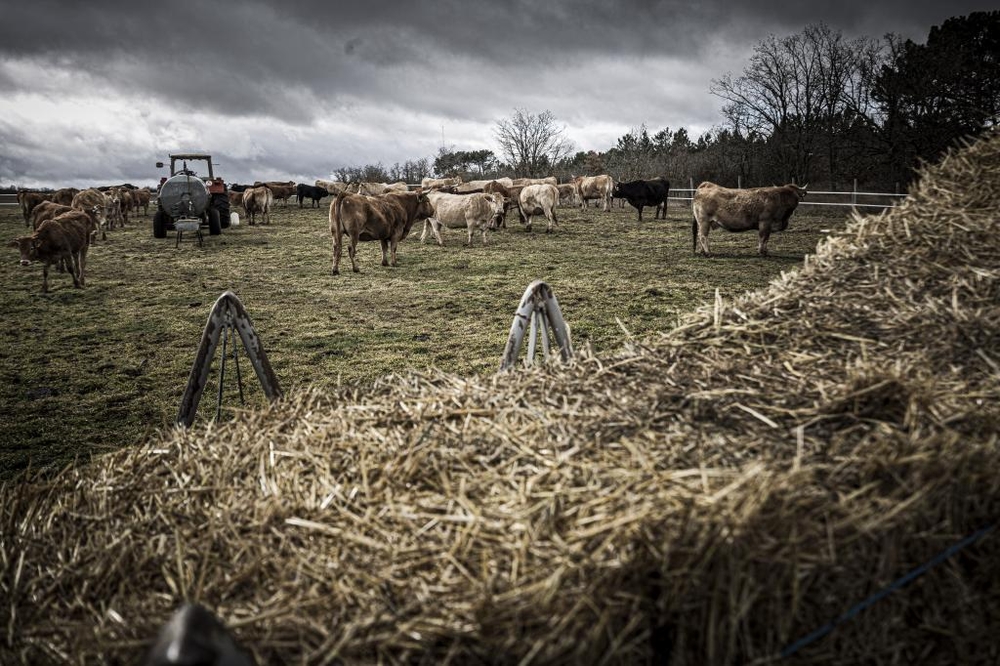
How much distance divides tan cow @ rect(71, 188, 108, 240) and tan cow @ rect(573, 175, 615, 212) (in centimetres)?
2072

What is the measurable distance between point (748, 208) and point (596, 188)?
649 inches

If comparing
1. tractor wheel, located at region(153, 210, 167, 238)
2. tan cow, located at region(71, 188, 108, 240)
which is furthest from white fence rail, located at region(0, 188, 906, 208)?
tan cow, located at region(71, 188, 108, 240)

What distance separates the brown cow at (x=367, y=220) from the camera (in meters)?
13.3

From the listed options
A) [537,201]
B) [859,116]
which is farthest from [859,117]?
[537,201]

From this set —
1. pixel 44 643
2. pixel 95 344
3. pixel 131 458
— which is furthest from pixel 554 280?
pixel 44 643

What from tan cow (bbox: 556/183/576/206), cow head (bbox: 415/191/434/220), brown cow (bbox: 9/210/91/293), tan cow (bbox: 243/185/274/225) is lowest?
brown cow (bbox: 9/210/91/293)

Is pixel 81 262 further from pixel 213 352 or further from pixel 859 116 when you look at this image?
pixel 859 116

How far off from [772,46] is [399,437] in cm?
4430

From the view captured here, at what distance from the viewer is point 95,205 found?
21422 millimetres

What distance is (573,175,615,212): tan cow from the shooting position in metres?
29.8

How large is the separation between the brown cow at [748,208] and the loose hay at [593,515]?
13.1 metres

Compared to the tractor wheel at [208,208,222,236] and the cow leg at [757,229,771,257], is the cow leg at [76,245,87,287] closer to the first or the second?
the tractor wheel at [208,208,222,236]

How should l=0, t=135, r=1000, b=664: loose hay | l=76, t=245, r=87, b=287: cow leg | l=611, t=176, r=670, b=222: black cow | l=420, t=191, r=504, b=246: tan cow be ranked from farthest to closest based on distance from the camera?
l=611, t=176, r=670, b=222: black cow, l=420, t=191, r=504, b=246: tan cow, l=76, t=245, r=87, b=287: cow leg, l=0, t=135, r=1000, b=664: loose hay

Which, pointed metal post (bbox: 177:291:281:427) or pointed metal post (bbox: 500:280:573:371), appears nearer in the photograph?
pointed metal post (bbox: 177:291:281:427)
